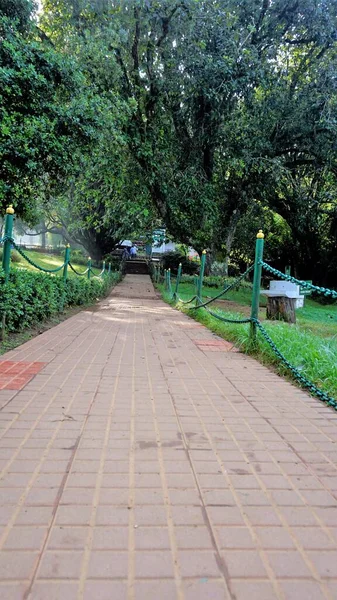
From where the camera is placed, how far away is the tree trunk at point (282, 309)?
9.40m

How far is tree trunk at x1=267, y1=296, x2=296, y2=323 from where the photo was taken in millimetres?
9402

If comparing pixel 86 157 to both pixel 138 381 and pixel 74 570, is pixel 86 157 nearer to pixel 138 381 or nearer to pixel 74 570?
pixel 138 381

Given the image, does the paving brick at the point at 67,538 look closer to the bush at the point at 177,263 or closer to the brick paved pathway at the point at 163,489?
the brick paved pathway at the point at 163,489

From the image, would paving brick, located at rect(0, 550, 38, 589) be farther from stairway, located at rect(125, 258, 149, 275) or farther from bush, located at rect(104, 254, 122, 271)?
stairway, located at rect(125, 258, 149, 275)

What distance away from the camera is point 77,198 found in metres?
18.5

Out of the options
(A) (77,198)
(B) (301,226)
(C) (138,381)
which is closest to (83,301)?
(C) (138,381)

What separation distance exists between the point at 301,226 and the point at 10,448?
842 inches

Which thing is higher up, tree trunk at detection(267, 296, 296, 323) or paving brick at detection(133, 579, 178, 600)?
tree trunk at detection(267, 296, 296, 323)

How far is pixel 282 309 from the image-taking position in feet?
31.0

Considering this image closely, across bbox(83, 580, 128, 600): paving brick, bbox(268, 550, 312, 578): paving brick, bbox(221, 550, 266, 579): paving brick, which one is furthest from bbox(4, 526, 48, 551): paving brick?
bbox(268, 550, 312, 578): paving brick

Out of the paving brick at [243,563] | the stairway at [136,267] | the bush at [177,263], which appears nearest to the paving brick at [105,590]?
the paving brick at [243,563]

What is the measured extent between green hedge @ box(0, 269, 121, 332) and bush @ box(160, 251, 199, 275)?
713 inches

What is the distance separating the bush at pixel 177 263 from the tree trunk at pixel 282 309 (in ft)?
58.3

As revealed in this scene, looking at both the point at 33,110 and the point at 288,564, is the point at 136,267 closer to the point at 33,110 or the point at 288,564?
the point at 33,110
